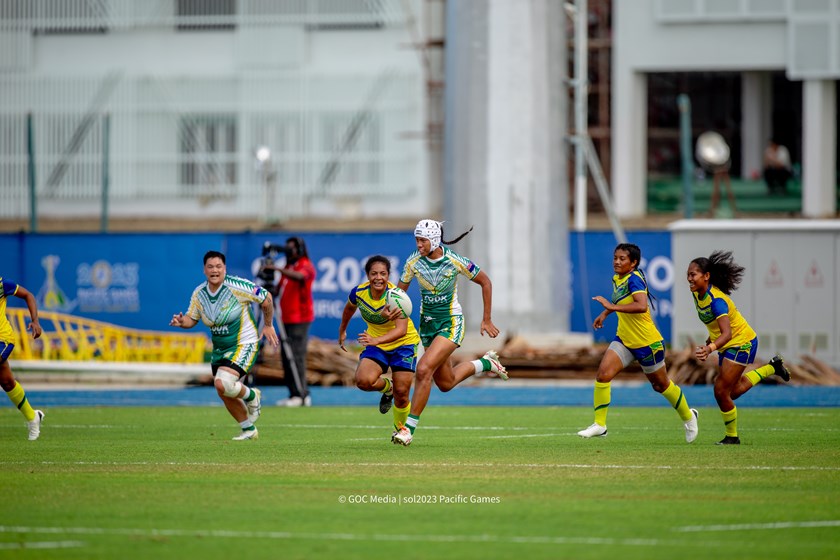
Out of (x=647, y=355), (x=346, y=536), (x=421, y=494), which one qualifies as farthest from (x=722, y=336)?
(x=346, y=536)

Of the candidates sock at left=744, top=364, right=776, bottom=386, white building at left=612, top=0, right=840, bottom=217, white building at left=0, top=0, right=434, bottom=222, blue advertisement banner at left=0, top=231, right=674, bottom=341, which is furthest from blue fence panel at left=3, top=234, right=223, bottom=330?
sock at left=744, top=364, right=776, bottom=386

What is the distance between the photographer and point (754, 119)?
156 feet

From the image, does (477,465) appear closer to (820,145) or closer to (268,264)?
(268,264)

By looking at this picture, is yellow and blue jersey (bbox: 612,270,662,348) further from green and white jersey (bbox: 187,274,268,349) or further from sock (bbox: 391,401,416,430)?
green and white jersey (bbox: 187,274,268,349)

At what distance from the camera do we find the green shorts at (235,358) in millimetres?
14516

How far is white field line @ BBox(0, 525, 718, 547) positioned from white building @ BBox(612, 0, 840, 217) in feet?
115

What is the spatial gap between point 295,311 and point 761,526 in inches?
466

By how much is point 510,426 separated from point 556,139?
1371cm

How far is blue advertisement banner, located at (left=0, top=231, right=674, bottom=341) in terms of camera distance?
31266mm

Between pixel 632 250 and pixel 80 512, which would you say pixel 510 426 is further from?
pixel 80 512

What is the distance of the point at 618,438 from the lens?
1518 cm

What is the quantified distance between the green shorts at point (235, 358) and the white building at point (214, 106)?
30.6 m

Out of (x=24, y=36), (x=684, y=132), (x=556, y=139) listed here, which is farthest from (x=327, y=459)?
(x=24, y=36)

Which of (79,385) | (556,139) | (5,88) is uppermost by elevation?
(5,88)
